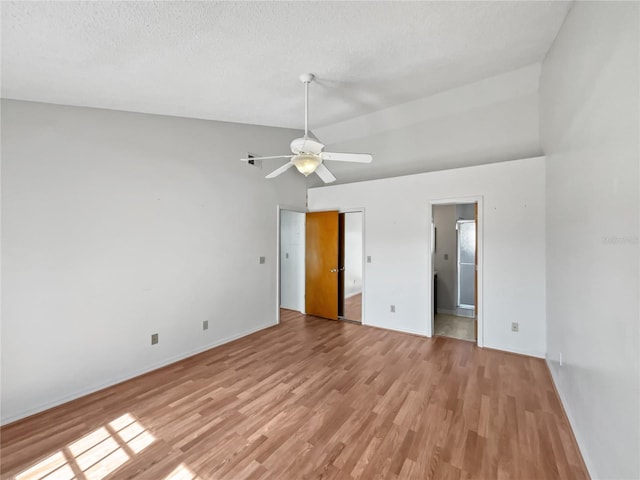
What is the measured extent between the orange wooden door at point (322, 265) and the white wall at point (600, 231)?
311 centimetres

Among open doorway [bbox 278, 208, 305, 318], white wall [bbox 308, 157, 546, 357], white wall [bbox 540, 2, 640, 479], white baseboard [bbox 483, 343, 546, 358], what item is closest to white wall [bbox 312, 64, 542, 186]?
white wall [bbox 308, 157, 546, 357]

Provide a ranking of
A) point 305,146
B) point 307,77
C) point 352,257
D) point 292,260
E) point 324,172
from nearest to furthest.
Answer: point 305,146 → point 307,77 → point 324,172 → point 292,260 → point 352,257

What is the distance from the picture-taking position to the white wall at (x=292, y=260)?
5.32 meters

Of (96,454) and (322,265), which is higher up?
(322,265)

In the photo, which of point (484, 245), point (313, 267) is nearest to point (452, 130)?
point (484, 245)

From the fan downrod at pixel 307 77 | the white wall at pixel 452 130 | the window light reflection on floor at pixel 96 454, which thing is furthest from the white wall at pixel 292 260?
the window light reflection on floor at pixel 96 454

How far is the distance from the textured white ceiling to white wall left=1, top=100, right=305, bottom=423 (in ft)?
1.19

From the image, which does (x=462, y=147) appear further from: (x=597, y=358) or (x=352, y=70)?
(x=597, y=358)

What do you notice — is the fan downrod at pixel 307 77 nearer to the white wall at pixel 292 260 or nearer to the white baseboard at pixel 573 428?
the white wall at pixel 292 260

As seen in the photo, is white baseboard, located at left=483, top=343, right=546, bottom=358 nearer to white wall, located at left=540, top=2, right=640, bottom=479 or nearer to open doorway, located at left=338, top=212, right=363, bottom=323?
white wall, located at left=540, top=2, right=640, bottom=479

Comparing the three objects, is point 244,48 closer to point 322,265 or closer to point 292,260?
point 322,265

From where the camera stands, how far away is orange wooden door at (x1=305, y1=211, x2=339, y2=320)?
4.82 meters

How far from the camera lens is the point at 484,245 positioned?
11.7ft

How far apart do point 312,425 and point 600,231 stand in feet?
7.83
